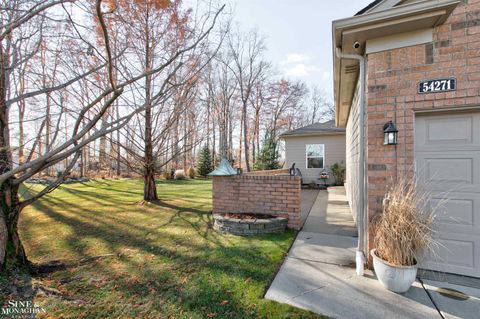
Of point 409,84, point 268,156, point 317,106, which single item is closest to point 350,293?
point 409,84

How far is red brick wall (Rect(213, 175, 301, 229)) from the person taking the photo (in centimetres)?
446

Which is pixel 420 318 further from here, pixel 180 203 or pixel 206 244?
pixel 180 203

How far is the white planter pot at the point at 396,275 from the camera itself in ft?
7.54

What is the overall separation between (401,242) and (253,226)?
2.50 meters

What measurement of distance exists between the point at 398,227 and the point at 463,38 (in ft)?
8.07

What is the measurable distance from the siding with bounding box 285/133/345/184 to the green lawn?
7.74 m

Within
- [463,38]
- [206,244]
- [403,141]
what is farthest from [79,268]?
[463,38]

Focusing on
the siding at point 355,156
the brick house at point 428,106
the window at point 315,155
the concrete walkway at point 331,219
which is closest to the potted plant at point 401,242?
the brick house at point 428,106

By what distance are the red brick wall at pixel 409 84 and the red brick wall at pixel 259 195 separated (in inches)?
67.0

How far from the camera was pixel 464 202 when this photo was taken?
2646 mm

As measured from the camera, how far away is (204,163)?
1922cm

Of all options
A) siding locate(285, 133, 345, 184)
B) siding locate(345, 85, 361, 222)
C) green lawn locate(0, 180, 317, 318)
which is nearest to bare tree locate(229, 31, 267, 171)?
siding locate(285, 133, 345, 184)

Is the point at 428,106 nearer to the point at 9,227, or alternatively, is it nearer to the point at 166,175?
the point at 9,227

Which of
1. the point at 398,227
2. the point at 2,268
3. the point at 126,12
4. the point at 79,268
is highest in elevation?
the point at 126,12
